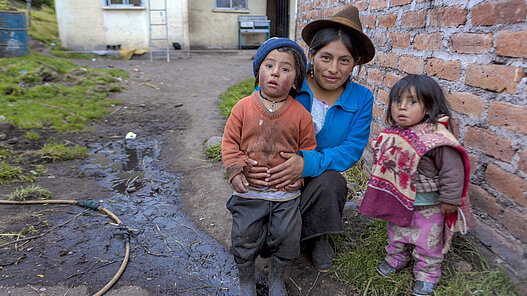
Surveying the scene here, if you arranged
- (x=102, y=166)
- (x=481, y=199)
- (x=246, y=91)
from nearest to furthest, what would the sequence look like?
1. (x=481, y=199)
2. (x=102, y=166)
3. (x=246, y=91)

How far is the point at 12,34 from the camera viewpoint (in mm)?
9148

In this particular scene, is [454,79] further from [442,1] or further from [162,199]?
[162,199]

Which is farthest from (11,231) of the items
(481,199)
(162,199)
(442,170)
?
(481,199)

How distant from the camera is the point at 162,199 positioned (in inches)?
133

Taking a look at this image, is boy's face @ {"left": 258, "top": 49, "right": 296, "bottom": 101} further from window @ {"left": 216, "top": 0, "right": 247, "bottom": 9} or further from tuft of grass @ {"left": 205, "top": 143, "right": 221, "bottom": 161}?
window @ {"left": 216, "top": 0, "right": 247, "bottom": 9}

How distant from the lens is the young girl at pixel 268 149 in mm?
2016

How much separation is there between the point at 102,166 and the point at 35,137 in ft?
3.87

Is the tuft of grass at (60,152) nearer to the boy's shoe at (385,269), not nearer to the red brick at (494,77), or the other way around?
the boy's shoe at (385,269)

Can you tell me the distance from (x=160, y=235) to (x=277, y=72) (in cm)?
163

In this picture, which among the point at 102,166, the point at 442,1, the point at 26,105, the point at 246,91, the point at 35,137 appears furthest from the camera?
the point at 246,91

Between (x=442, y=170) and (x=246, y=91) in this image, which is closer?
(x=442, y=170)

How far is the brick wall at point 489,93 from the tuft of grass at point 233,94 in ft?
12.4

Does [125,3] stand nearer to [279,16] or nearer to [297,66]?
[279,16]

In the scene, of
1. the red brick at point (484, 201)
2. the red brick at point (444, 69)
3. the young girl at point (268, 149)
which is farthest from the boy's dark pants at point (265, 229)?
the red brick at point (444, 69)
